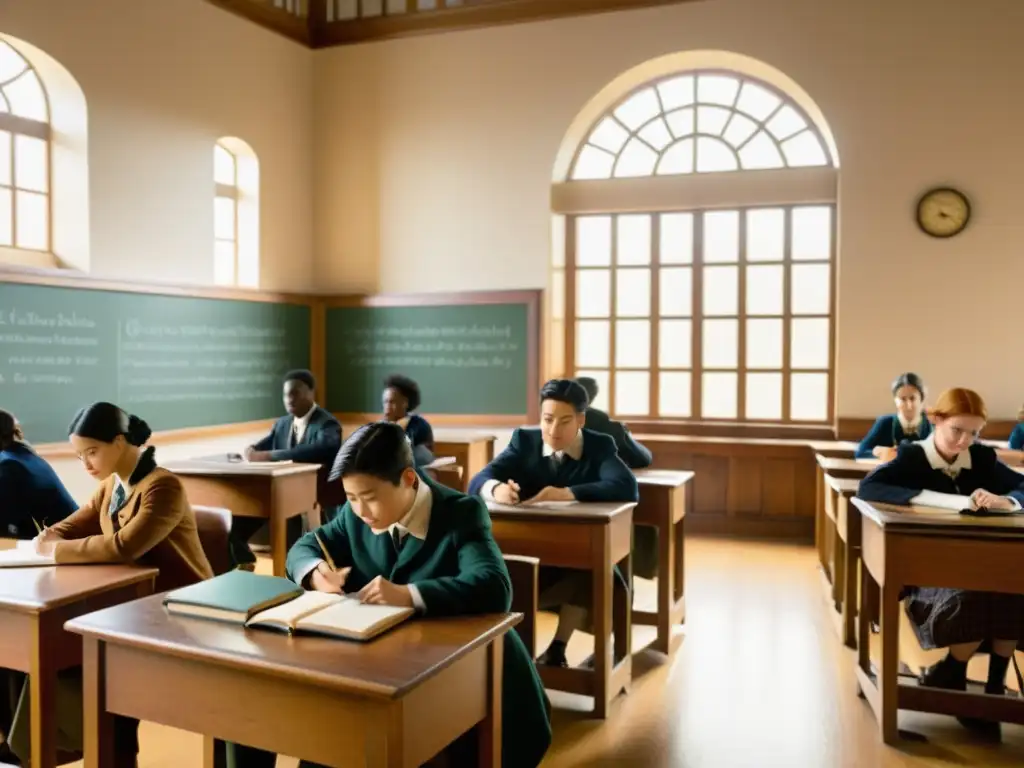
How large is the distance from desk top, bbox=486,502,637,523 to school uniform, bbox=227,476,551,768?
99 centimetres

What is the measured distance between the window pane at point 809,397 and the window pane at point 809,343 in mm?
92

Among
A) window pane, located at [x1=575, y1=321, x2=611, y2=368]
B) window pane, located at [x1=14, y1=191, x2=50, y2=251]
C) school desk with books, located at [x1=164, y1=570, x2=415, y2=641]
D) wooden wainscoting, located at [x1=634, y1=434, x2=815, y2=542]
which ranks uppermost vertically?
window pane, located at [x1=14, y1=191, x2=50, y2=251]

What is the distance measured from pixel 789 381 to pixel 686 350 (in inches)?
32.1

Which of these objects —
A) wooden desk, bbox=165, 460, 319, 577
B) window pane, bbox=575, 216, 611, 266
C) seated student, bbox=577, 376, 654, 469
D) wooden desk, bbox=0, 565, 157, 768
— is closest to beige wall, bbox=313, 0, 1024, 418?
window pane, bbox=575, 216, 611, 266

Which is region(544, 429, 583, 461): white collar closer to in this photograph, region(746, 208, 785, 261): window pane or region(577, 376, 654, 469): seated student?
region(577, 376, 654, 469): seated student

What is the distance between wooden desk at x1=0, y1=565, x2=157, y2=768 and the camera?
2230mm

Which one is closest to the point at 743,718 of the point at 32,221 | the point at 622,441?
the point at 622,441

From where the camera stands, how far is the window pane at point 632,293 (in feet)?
24.1

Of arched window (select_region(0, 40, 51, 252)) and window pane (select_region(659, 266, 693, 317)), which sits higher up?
arched window (select_region(0, 40, 51, 252))

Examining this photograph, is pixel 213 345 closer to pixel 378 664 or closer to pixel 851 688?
pixel 851 688

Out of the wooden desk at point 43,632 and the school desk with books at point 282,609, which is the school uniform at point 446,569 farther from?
the wooden desk at point 43,632

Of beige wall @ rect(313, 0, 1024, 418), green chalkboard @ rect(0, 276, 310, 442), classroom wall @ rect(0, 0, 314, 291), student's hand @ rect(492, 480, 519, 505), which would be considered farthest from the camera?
beige wall @ rect(313, 0, 1024, 418)

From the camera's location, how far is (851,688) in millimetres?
3658

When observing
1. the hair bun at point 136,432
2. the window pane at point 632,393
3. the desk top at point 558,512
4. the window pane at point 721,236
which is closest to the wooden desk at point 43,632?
the hair bun at point 136,432
